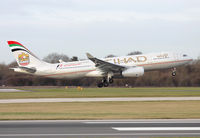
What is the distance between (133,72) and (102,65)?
4.66m

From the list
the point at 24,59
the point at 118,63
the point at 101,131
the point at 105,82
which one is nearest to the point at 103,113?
the point at 101,131

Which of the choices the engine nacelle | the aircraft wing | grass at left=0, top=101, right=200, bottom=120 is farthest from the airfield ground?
the aircraft wing

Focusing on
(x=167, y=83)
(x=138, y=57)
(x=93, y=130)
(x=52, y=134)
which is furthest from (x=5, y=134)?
(x=167, y=83)

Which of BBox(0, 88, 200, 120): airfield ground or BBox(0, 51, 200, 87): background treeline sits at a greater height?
BBox(0, 51, 200, 87): background treeline

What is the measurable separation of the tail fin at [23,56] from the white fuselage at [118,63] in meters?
1.48

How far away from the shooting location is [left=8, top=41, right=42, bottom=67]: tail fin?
167ft

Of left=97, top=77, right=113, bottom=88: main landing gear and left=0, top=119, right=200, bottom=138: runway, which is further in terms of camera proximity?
left=97, top=77, right=113, bottom=88: main landing gear

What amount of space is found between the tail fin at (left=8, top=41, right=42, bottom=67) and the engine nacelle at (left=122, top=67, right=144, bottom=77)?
42.2 ft

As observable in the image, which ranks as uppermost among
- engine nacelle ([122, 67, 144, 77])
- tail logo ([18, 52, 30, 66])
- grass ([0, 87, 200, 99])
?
tail logo ([18, 52, 30, 66])

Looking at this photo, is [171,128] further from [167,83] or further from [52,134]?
[167,83]

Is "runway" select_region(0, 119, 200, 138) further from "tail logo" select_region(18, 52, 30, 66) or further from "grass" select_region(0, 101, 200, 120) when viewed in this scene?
"tail logo" select_region(18, 52, 30, 66)

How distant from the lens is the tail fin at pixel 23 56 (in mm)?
50844

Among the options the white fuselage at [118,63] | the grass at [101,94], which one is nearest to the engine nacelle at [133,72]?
the white fuselage at [118,63]

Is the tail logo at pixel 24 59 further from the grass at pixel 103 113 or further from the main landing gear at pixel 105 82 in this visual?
the grass at pixel 103 113
